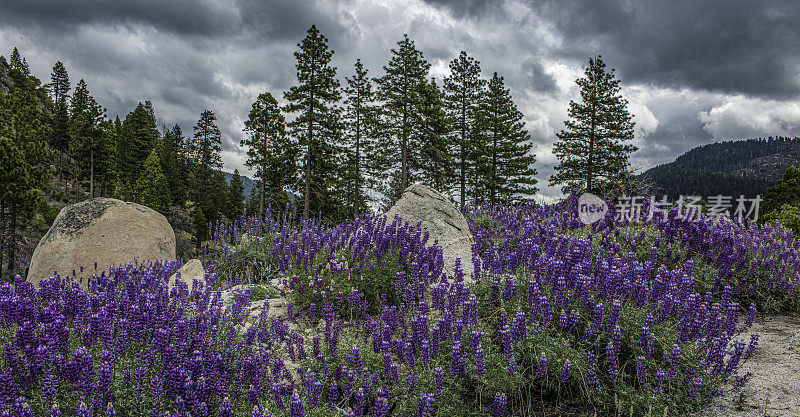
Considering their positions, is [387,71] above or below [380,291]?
above

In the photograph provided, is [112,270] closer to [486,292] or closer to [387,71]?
[486,292]

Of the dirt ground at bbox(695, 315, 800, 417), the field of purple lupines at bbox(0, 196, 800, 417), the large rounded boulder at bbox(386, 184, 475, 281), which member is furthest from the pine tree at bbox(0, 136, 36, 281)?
the dirt ground at bbox(695, 315, 800, 417)

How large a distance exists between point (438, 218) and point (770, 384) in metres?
6.37

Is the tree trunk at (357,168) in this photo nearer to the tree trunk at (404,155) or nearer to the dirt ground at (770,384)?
the tree trunk at (404,155)

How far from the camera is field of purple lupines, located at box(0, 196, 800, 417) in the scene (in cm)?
293

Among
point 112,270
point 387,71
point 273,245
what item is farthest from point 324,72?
point 112,270

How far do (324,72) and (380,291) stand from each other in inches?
1224

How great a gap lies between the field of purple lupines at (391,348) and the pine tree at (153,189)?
160 feet

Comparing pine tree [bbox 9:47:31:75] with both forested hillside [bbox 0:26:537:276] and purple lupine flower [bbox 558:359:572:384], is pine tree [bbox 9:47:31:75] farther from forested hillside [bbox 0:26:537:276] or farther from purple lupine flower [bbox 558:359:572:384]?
purple lupine flower [bbox 558:359:572:384]

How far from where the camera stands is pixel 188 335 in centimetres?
365

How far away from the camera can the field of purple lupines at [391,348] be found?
293 cm

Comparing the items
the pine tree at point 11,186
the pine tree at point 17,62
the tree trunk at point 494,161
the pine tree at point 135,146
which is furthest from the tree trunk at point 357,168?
the pine tree at point 17,62

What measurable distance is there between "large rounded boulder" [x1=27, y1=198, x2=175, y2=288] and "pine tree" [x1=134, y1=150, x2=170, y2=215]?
125ft

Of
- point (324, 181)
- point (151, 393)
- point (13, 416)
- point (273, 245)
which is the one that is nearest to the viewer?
point (13, 416)
